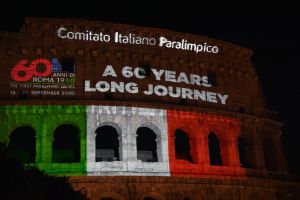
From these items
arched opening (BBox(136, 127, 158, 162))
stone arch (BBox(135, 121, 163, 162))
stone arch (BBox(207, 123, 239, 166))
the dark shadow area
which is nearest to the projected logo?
stone arch (BBox(135, 121, 163, 162))

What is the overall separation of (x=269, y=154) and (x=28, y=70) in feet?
55.2

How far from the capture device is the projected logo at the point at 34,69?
2803 cm

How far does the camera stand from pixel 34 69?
28250 millimetres

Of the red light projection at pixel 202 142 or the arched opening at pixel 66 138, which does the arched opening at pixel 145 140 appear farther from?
the red light projection at pixel 202 142

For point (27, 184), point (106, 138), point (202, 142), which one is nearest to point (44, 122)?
point (202, 142)

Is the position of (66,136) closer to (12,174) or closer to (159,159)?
(159,159)

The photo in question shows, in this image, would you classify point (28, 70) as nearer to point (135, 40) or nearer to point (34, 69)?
point (34, 69)

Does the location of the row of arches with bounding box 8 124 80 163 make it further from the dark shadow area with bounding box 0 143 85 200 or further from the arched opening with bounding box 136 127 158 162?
the dark shadow area with bounding box 0 143 85 200

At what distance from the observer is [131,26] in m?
29.9

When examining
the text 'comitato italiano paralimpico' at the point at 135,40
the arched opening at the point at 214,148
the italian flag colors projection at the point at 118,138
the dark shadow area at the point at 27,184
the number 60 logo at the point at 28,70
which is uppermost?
the text 'comitato italiano paralimpico' at the point at 135,40

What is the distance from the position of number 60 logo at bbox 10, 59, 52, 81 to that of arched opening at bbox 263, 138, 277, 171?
15566mm

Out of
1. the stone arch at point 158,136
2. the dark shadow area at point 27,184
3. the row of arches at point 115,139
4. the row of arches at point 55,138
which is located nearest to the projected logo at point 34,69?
the stone arch at point 158,136

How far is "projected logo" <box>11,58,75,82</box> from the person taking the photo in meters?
28.0

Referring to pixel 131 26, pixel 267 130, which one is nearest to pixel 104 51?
pixel 131 26
